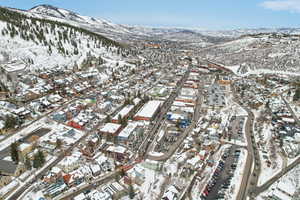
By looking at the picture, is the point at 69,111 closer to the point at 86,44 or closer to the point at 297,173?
the point at 297,173

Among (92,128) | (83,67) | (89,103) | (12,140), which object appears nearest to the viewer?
(12,140)

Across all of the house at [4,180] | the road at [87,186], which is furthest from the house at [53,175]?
the house at [4,180]

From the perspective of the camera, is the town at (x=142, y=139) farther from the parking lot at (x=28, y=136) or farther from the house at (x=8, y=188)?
the parking lot at (x=28, y=136)

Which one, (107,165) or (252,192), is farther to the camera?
(107,165)

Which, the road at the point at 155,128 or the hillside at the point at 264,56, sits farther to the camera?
the hillside at the point at 264,56

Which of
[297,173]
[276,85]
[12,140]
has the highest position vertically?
[276,85]

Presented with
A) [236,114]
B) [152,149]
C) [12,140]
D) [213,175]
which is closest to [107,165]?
[152,149]

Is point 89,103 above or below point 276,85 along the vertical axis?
below
